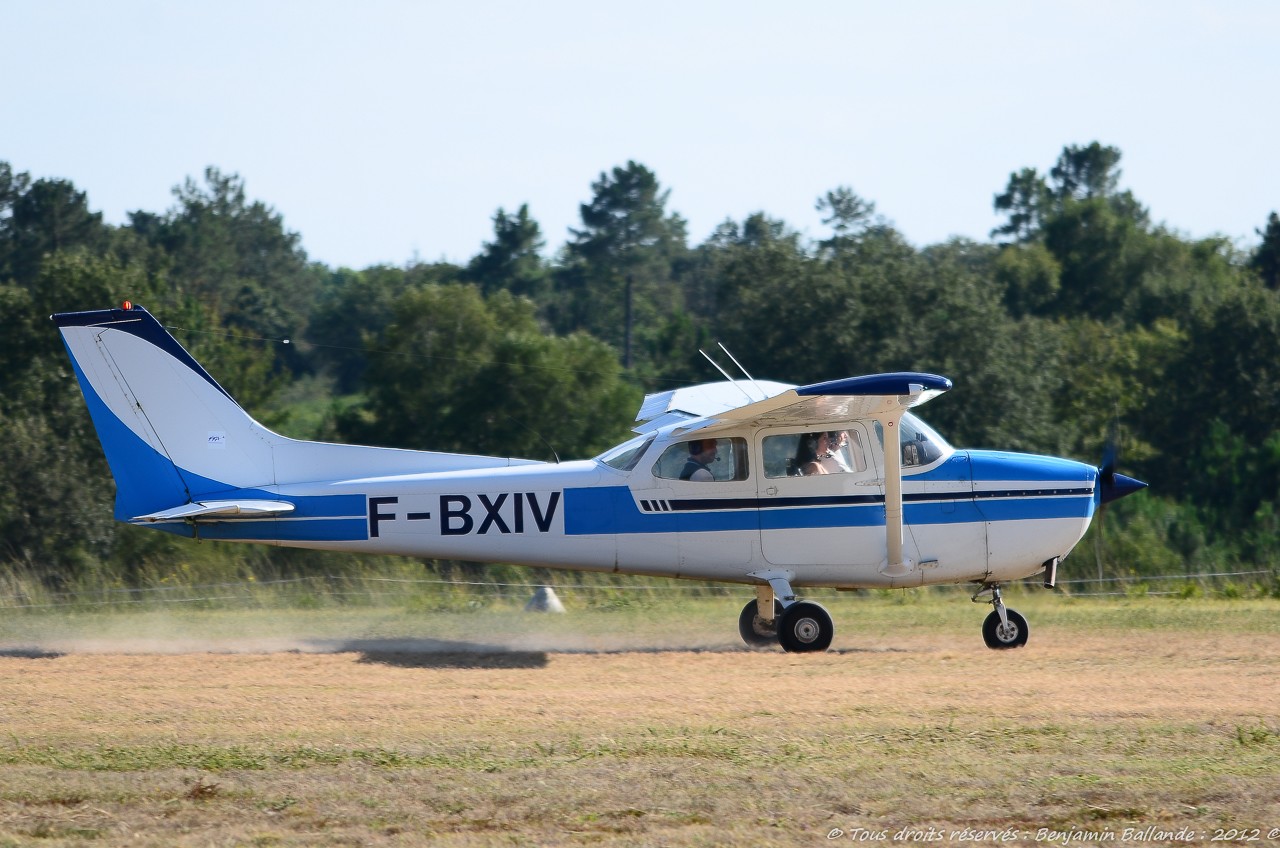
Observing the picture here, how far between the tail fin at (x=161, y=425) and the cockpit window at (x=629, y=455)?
229cm

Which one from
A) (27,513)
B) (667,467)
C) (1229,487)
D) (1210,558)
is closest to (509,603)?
(667,467)

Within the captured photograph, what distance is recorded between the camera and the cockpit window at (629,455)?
1279 cm

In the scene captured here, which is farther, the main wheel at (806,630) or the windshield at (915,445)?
the windshield at (915,445)

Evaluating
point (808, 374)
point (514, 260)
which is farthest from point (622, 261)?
point (808, 374)

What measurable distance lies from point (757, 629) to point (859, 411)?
92.6 inches

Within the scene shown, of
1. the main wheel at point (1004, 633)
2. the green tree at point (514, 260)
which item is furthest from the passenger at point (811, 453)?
the green tree at point (514, 260)

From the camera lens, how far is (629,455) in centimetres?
1282

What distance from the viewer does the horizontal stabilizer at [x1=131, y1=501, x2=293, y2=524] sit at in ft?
40.3

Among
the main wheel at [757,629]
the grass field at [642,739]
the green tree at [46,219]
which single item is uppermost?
the green tree at [46,219]

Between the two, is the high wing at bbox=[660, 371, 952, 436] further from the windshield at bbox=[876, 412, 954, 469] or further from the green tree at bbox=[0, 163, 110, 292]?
the green tree at bbox=[0, 163, 110, 292]

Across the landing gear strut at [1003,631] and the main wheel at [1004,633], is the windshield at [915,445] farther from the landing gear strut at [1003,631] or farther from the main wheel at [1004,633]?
the main wheel at [1004,633]

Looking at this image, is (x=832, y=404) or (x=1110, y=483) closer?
(x=832, y=404)

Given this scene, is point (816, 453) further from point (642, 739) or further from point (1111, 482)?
point (642, 739)

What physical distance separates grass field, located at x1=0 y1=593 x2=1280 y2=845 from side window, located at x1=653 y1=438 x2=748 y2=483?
5.09ft
